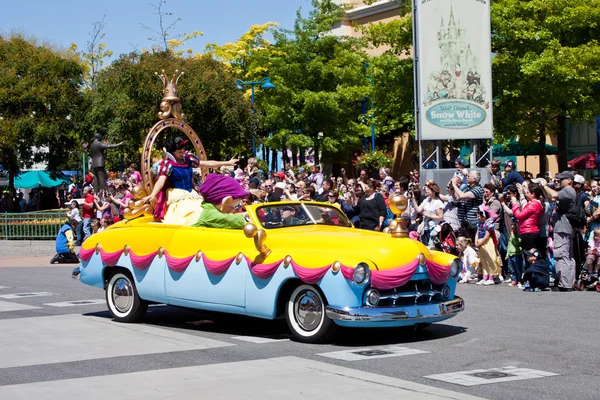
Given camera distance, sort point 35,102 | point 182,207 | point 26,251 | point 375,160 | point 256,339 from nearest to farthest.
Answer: point 256,339 → point 182,207 → point 26,251 → point 375,160 → point 35,102

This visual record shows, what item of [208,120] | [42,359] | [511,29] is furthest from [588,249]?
[208,120]

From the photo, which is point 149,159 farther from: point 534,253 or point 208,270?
point 534,253

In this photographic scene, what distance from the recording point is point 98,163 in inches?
1192

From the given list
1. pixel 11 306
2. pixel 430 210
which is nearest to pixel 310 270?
pixel 11 306

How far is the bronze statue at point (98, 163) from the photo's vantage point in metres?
30.0

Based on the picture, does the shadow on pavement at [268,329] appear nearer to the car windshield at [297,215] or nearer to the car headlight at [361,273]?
the car headlight at [361,273]

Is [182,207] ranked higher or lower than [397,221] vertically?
higher

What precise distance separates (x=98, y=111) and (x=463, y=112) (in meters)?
19.0

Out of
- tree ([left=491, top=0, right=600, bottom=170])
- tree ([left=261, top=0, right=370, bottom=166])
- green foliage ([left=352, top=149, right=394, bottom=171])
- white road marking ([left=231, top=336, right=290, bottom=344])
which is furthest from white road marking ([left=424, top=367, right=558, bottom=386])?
tree ([left=261, top=0, right=370, bottom=166])

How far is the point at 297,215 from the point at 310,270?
154cm

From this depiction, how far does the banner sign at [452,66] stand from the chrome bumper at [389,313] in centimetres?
1511

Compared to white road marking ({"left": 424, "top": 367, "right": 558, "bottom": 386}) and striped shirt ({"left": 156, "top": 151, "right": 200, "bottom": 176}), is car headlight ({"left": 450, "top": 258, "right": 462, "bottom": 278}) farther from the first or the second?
striped shirt ({"left": 156, "top": 151, "right": 200, "bottom": 176})

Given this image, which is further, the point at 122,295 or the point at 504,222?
the point at 504,222

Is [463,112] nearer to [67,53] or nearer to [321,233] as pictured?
[321,233]
